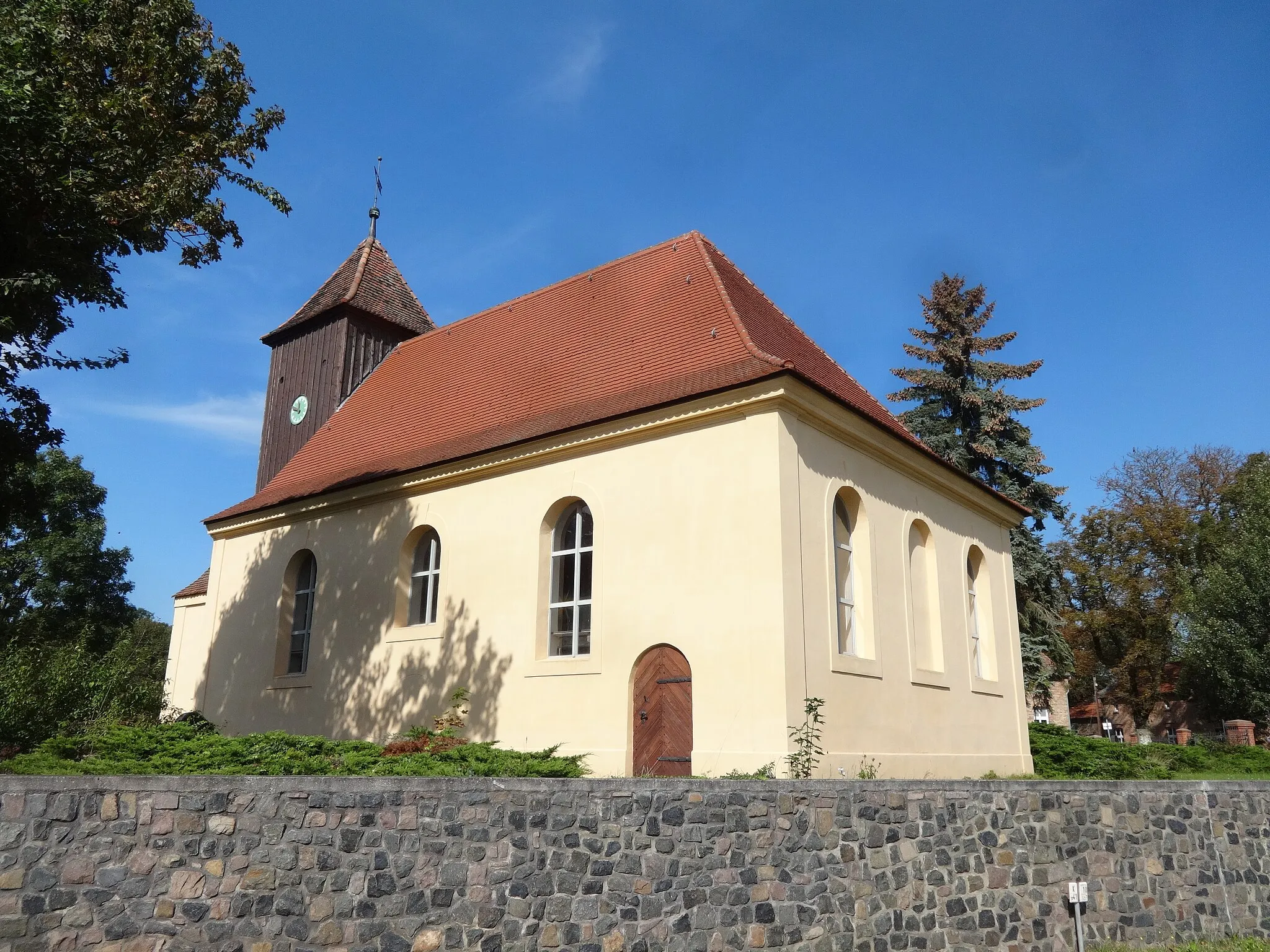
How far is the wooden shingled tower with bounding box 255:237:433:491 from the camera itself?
71.7ft

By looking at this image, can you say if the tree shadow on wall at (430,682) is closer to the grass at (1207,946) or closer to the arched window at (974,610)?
the grass at (1207,946)

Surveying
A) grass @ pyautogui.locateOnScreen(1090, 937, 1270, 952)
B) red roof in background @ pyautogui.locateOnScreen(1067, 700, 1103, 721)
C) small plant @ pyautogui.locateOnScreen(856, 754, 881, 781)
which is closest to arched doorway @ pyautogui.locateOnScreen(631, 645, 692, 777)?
small plant @ pyautogui.locateOnScreen(856, 754, 881, 781)

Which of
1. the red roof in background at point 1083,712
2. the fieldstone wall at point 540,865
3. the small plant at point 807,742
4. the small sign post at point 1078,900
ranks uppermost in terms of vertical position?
the red roof in background at point 1083,712

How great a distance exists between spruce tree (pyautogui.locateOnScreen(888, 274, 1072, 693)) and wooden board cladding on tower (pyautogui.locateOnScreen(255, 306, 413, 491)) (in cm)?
1372

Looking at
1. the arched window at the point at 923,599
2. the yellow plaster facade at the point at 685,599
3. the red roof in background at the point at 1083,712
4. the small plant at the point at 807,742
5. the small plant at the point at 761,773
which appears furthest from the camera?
the red roof in background at the point at 1083,712

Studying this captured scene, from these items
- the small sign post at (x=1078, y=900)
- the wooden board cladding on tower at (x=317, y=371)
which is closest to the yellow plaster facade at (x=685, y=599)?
the small sign post at (x=1078, y=900)

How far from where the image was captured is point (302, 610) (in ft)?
59.0

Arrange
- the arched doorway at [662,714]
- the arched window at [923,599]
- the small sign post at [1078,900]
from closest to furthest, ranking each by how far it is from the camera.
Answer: the small sign post at [1078,900]
the arched doorway at [662,714]
the arched window at [923,599]

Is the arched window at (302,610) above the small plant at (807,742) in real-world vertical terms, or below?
above

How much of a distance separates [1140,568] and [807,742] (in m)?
34.0

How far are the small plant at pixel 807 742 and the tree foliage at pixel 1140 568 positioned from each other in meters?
29.7

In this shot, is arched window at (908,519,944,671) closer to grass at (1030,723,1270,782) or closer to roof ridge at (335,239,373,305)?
grass at (1030,723,1270,782)

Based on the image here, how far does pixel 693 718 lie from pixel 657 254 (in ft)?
28.9

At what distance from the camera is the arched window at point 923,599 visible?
48.6 feet
